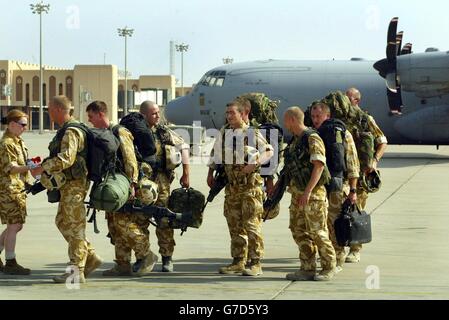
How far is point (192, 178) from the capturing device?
84.8 ft

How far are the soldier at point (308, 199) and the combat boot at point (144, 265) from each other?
1.52 m

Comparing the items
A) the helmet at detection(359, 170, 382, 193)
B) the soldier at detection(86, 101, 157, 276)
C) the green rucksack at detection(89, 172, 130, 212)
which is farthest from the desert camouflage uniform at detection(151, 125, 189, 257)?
the helmet at detection(359, 170, 382, 193)

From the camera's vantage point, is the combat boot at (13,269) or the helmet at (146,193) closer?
the helmet at (146,193)

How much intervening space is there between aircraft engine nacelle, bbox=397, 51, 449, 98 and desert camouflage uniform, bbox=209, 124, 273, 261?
68.2 feet

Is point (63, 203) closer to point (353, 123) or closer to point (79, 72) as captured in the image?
point (353, 123)

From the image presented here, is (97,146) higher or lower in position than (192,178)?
higher

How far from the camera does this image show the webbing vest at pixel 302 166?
34.6 feet

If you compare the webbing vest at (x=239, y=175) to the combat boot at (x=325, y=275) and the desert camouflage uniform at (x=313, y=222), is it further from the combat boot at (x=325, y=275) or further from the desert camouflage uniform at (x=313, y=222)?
the combat boot at (x=325, y=275)

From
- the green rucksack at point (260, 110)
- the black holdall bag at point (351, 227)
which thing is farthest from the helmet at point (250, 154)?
the black holdall bag at point (351, 227)

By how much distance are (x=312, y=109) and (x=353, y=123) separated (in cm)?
127

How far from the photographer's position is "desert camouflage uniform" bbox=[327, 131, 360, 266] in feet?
37.1

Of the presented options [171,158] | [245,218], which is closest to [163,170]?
[171,158]
